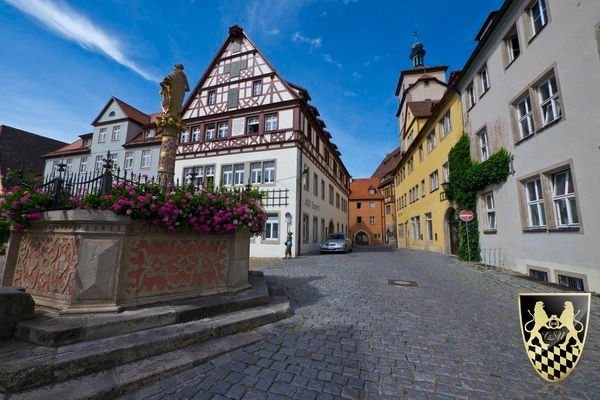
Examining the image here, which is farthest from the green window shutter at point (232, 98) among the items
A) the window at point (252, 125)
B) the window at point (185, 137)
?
the window at point (185, 137)

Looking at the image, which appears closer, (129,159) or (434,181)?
(434,181)

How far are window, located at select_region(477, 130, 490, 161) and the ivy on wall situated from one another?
15.8 inches

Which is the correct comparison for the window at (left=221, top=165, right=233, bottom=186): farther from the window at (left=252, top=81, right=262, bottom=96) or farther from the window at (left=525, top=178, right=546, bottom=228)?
the window at (left=525, top=178, right=546, bottom=228)

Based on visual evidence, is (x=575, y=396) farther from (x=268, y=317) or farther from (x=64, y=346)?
(x=64, y=346)

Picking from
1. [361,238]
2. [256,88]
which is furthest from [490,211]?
[361,238]

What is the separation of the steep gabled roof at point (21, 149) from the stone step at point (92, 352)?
3757cm

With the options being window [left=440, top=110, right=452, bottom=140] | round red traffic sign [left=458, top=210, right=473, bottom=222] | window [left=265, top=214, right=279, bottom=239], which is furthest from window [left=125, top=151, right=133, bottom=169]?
round red traffic sign [left=458, top=210, right=473, bottom=222]

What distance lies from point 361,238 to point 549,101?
38.0 m

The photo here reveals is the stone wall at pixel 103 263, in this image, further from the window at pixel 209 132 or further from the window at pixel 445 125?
the window at pixel 209 132

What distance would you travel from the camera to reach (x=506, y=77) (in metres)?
9.48

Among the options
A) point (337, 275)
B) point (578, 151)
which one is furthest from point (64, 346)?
point (578, 151)

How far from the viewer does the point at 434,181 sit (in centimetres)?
1772

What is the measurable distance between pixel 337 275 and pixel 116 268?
6.59m

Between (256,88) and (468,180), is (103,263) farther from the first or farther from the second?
(256,88)
